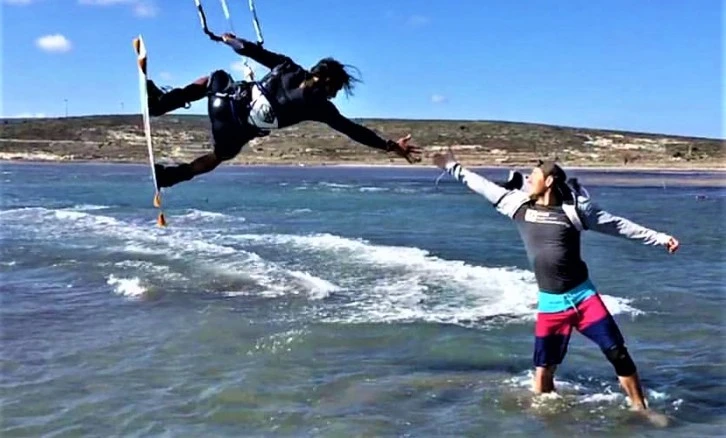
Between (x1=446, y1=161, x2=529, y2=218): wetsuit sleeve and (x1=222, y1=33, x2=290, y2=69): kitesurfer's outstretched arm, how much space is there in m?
1.86

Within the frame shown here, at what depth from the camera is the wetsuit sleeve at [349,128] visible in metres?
7.75

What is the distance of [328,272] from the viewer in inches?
701

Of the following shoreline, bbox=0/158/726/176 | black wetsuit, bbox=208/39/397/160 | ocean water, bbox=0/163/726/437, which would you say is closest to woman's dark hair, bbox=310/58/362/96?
black wetsuit, bbox=208/39/397/160

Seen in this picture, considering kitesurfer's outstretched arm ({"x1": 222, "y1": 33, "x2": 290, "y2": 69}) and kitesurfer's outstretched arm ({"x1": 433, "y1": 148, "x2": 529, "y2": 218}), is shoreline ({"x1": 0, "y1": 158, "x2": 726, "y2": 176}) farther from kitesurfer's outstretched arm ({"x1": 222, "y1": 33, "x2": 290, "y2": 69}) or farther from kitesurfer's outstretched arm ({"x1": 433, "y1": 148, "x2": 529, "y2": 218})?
kitesurfer's outstretched arm ({"x1": 222, "y1": 33, "x2": 290, "y2": 69})

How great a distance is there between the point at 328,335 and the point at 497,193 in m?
4.27

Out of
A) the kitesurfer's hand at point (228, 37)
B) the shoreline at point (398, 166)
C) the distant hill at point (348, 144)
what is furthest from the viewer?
the distant hill at point (348, 144)

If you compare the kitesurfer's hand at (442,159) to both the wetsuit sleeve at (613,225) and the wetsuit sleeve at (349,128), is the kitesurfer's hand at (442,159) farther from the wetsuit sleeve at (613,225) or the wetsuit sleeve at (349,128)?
the wetsuit sleeve at (613,225)

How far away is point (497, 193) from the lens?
27.4 ft

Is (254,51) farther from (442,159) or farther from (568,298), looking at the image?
(568,298)

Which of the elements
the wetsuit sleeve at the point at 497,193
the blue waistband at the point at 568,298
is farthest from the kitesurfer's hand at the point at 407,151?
the blue waistband at the point at 568,298

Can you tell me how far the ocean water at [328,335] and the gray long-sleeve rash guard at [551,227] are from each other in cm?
135

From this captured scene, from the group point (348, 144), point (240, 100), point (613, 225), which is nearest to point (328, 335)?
point (240, 100)

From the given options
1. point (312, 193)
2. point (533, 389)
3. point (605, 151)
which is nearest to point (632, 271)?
point (533, 389)

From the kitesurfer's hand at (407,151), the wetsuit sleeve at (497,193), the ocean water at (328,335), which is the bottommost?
the ocean water at (328,335)
